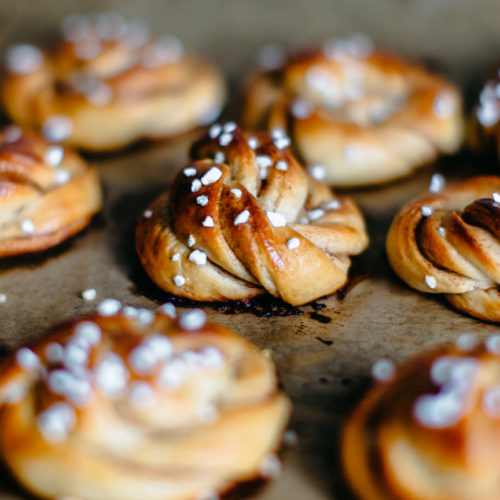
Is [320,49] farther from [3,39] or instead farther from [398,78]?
[3,39]

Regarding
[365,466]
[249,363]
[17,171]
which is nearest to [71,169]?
[17,171]

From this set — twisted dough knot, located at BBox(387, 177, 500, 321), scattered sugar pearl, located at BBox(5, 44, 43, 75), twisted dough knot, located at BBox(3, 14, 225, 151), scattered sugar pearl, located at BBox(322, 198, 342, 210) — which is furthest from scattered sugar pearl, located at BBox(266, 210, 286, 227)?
scattered sugar pearl, located at BBox(5, 44, 43, 75)

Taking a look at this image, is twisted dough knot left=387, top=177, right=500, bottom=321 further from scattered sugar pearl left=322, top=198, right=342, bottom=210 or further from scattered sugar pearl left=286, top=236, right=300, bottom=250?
scattered sugar pearl left=286, top=236, right=300, bottom=250

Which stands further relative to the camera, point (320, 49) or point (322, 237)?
point (320, 49)

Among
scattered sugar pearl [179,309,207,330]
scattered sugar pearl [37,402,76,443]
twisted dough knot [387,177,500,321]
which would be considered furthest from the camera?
twisted dough knot [387,177,500,321]

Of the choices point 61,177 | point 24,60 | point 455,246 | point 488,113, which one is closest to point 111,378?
point 455,246

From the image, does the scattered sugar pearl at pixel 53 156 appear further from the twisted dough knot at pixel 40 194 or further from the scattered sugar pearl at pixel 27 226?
the scattered sugar pearl at pixel 27 226
